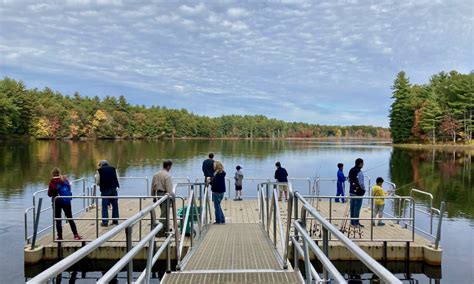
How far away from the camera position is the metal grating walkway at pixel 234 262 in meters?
5.29

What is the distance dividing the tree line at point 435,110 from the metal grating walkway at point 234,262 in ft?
271

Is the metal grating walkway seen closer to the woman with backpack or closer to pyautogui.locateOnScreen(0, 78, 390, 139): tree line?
the woman with backpack

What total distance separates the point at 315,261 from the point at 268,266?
17.7 ft

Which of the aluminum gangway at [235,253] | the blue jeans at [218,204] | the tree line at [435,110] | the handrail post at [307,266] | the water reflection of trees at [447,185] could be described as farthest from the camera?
the tree line at [435,110]

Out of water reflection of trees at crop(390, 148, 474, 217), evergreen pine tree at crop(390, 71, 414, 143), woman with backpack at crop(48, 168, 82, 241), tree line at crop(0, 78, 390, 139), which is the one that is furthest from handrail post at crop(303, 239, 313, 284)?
evergreen pine tree at crop(390, 71, 414, 143)

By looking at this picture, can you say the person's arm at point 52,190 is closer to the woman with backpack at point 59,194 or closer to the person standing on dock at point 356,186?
the woman with backpack at point 59,194

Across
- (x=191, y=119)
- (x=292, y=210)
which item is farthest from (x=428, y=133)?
(x=191, y=119)

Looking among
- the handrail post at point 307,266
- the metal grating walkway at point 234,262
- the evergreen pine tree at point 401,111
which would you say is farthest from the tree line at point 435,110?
the handrail post at point 307,266

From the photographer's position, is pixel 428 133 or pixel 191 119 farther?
pixel 191 119

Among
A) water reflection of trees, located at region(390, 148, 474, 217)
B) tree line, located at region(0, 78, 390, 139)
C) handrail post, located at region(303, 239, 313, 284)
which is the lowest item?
water reflection of trees, located at region(390, 148, 474, 217)

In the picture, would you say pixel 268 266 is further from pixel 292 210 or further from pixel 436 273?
pixel 436 273

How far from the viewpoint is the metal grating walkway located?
17.4 feet

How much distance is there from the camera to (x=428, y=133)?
89.4m

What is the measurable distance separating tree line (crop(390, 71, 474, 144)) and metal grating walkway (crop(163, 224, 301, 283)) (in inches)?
3249
